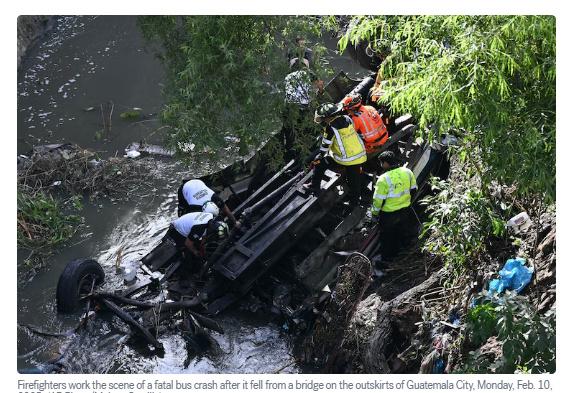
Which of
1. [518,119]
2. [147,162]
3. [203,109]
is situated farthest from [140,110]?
[518,119]

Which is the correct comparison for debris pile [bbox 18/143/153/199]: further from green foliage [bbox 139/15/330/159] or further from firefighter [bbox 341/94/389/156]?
firefighter [bbox 341/94/389/156]

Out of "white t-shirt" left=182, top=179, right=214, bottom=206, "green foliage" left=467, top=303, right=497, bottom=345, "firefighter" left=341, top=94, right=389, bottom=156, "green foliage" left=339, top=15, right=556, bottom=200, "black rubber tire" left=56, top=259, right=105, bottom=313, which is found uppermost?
"green foliage" left=339, top=15, right=556, bottom=200

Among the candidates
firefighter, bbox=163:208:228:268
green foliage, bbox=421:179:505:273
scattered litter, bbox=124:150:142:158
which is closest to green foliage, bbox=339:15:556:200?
green foliage, bbox=421:179:505:273

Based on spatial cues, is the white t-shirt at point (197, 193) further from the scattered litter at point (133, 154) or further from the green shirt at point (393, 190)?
the scattered litter at point (133, 154)

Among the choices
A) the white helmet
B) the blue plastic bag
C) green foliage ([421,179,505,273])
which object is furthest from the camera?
the white helmet

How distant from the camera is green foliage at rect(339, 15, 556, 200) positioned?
17.7 ft

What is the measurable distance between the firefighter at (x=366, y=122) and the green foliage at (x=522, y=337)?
134 inches

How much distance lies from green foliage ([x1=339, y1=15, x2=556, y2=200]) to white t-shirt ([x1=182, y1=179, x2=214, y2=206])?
329cm

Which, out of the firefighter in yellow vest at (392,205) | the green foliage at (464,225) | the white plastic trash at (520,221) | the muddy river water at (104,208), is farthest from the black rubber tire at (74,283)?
the white plastic trash at (520,221)

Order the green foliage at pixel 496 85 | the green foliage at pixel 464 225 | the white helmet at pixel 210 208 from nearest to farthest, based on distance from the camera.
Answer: the green foliage at pixel 496 85, the green foliage at pixel 464 225, the white helmet at pixel 210 208

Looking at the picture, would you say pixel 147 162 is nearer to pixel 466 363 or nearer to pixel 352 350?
pixel 352 350

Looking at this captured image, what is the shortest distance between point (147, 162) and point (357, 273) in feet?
17.5

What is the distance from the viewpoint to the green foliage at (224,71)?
22.3 feet
